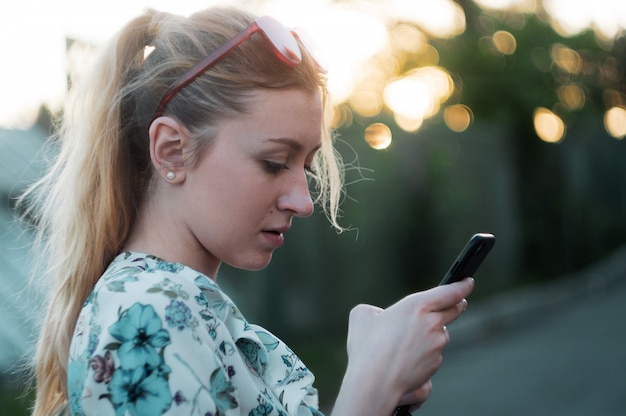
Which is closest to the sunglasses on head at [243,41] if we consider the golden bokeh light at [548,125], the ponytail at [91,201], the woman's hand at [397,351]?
the ponytail at [91,201]

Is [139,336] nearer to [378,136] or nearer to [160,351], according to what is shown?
[160,351]

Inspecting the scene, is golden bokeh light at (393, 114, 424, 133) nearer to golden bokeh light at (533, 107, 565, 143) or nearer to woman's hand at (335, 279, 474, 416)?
golden bokeh light at (533, 107, 565, 143)

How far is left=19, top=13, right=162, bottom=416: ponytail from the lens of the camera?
1706 millimetres

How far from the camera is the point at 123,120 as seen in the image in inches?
69.4

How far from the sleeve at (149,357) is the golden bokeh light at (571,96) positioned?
1352 centimetres

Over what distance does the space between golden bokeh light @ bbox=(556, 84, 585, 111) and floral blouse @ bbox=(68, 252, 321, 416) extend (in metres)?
13.4

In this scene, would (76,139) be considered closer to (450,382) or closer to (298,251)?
(450,382)

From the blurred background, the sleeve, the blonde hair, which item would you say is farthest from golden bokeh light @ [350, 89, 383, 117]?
the sleeve

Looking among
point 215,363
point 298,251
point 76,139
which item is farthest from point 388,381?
point 298,251

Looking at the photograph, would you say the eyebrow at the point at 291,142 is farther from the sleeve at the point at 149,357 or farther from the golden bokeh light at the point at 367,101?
the golden bokeh light at the point at 367,101

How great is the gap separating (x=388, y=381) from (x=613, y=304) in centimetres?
958

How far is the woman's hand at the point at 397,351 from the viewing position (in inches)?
58.6

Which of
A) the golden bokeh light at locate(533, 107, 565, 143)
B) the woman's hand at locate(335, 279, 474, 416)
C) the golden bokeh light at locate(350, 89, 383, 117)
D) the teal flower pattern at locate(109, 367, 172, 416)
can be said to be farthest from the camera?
the golden bokeh light at locate(533, 107, 565, 143)

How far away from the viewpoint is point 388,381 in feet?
4.92
